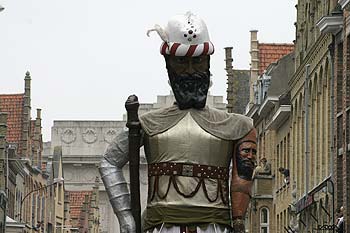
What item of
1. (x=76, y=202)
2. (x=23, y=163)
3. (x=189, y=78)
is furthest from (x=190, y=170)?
(x=76, y=202)

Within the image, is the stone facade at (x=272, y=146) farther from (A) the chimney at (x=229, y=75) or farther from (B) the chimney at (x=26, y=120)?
(B) the chimney at (x=26, y=120)

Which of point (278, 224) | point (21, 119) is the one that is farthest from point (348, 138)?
point (21, 119)

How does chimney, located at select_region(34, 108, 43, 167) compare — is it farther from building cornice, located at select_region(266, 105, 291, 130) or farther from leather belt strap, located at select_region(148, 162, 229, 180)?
leather belt strap, located at select_region(148, 162, 229, 180)

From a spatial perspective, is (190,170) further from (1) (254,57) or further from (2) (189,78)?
(1) (254,57)

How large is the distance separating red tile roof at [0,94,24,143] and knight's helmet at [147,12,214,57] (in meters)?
69.3

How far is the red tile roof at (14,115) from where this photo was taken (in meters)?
83.1

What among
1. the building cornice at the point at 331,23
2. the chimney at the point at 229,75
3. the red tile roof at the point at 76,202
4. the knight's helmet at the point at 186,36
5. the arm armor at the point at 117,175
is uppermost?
the chimney at the point at 229,75

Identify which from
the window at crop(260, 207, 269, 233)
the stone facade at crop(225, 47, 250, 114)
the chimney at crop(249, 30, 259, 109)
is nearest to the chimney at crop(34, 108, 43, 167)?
the stone facade at crop(225, 47, 250, 114)

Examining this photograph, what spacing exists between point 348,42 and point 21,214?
42914mm

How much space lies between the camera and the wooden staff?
13.4 metres

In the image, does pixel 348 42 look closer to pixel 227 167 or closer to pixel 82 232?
pixel 227 167

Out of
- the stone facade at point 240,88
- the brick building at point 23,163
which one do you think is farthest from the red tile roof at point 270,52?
the brick building at point 23,163

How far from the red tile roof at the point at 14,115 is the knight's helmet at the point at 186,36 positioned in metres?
69.3

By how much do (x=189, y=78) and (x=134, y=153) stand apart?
2.54ft
